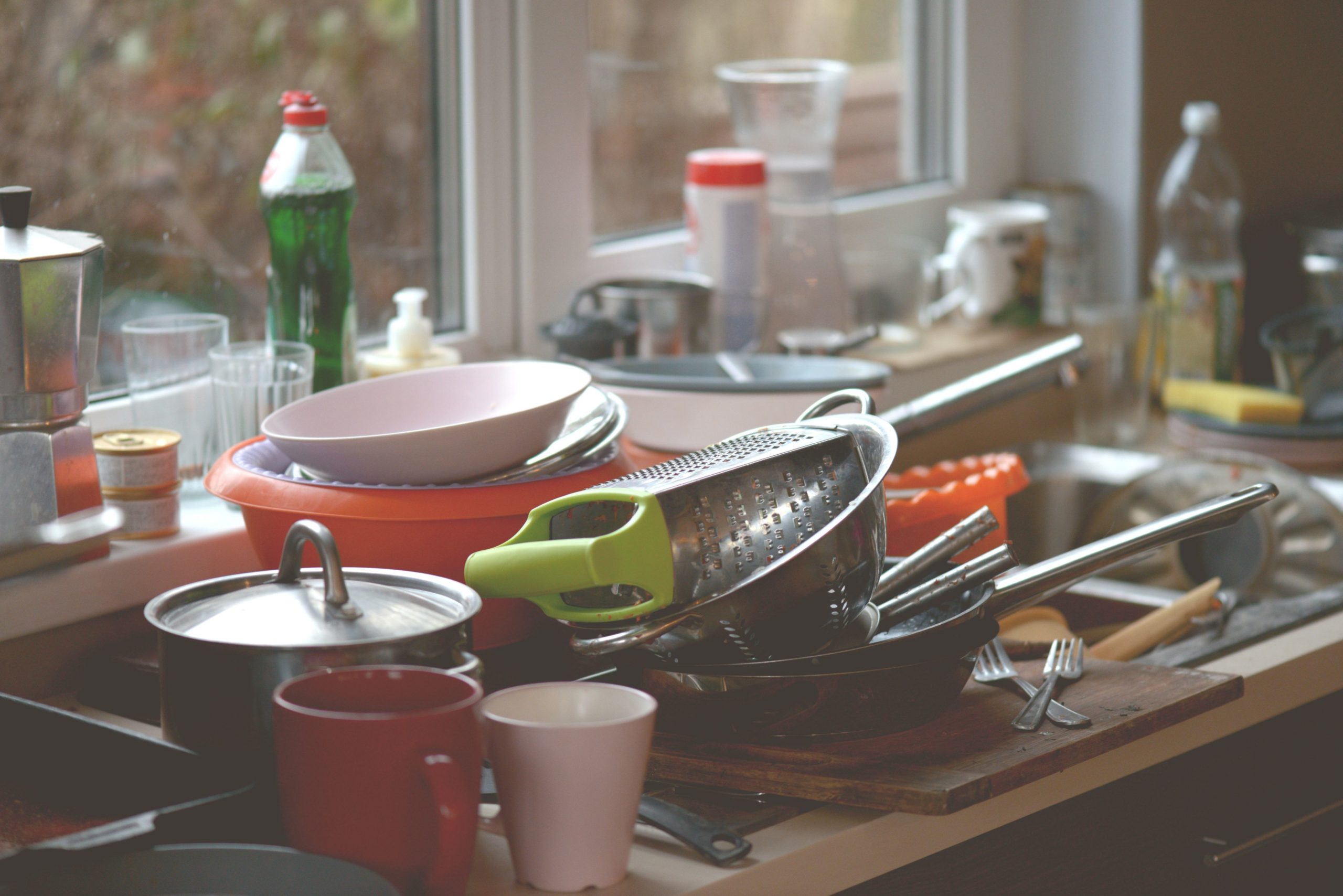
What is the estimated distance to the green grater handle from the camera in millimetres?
811

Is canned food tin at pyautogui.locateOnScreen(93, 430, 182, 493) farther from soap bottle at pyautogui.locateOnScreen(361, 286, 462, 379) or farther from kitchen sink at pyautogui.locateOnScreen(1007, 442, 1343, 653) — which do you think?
kitchen sink at pyautogui.locateOnScreen(1007, 442, 1343, 653)

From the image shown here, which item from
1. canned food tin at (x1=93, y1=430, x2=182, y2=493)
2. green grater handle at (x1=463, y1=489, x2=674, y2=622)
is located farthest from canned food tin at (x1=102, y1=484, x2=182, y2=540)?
green grater handle at (x1=463, y1=489, x2=674, y2=622)

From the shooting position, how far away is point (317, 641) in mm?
732

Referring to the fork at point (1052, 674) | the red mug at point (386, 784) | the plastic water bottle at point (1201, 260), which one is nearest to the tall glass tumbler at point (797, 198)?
the plastic water bottle at point (1201, 260)

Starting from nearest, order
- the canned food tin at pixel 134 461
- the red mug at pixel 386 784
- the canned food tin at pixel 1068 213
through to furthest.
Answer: the red mug at pixel 386 784 → the canned food tin at pixel 134 461 → the canned food tin at pixel 1068 213

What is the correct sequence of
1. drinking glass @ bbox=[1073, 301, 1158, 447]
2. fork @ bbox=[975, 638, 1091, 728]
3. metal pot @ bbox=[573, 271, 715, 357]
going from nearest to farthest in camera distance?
1. fork @ bbox=[975, 638, 1091, 728]
2. metal pot @ bbox=[573, 271, 715, 357]
3. drinking glass @ bbox=[1073, 301, 1158, 447]

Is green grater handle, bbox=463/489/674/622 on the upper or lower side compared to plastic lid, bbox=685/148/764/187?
lower

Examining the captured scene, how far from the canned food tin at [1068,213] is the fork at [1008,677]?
1.06 metres

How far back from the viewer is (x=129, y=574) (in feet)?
3.40

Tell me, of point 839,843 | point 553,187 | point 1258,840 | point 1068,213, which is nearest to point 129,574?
point 839,843

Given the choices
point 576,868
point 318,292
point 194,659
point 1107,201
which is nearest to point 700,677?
point 576,868

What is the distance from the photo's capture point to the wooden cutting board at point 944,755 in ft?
2.64

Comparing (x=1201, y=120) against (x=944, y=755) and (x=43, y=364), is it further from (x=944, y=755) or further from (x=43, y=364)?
(x=43, y=364)

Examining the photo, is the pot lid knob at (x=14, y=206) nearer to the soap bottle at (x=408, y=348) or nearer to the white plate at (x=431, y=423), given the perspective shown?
the white plate at (x=431, y=423)
